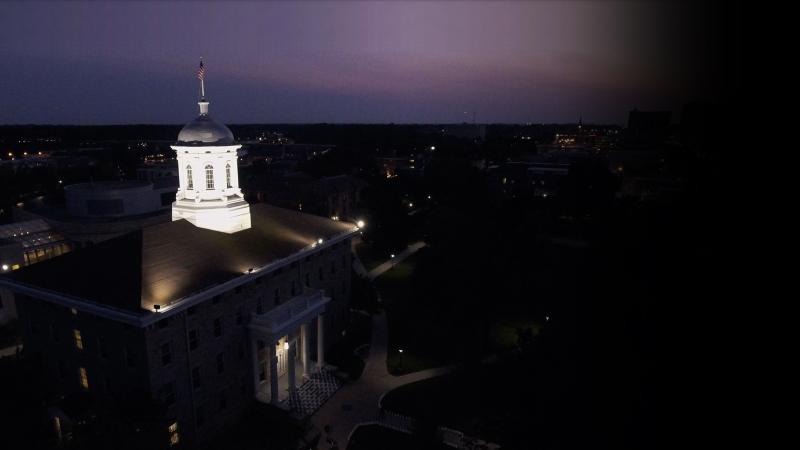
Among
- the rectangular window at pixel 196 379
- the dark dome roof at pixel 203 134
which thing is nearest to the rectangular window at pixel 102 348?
the rectangular window at pixel 196 379

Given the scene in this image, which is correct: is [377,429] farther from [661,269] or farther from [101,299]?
[661,269]

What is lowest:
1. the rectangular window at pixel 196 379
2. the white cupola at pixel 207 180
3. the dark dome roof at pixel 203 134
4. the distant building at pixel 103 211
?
the rectangular window at pixel 196 379

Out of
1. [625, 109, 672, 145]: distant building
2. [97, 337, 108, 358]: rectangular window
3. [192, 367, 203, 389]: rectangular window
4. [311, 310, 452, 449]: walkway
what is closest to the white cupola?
[192, 367, 203, 389]: rectangular window

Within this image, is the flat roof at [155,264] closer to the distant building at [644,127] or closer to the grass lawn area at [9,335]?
the grass lawn area at [9,335]

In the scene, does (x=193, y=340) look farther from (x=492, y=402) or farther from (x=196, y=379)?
(x=492, y=402)

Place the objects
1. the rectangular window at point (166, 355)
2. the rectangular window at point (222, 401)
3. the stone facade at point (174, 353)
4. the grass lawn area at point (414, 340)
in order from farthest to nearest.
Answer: the grass lawn area at point (414, 340), the rectangular window at point (222, 401), the rectangular window at point (166, 355), the stone facade at point (174, 353)

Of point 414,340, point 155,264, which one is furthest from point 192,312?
point 414,340
